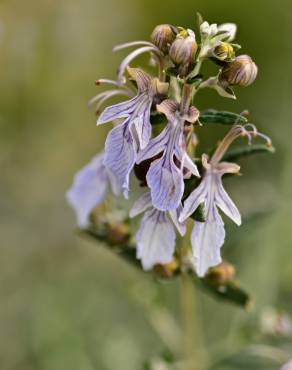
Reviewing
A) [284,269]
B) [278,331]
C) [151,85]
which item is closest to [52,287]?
[284,269]

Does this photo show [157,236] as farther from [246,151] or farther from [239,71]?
[239,71]

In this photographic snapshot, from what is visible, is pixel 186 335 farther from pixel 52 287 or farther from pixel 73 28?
pixel 73 28

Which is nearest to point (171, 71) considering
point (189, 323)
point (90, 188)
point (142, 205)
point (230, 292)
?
point (142, 205)

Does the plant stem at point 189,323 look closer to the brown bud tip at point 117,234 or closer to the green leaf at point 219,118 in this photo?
the brown bud tip at point 117,234

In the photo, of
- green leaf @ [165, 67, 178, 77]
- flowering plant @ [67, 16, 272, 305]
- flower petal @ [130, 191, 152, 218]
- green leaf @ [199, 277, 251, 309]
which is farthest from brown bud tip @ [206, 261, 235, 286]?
green leaf @ [165, 67, 178, 77]

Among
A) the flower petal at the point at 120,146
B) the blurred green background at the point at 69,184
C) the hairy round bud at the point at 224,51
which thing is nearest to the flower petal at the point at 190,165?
the flower petal at the point at 120,146

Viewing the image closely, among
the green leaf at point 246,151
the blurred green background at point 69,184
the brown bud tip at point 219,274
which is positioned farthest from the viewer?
the blurred green background at point 69,184
